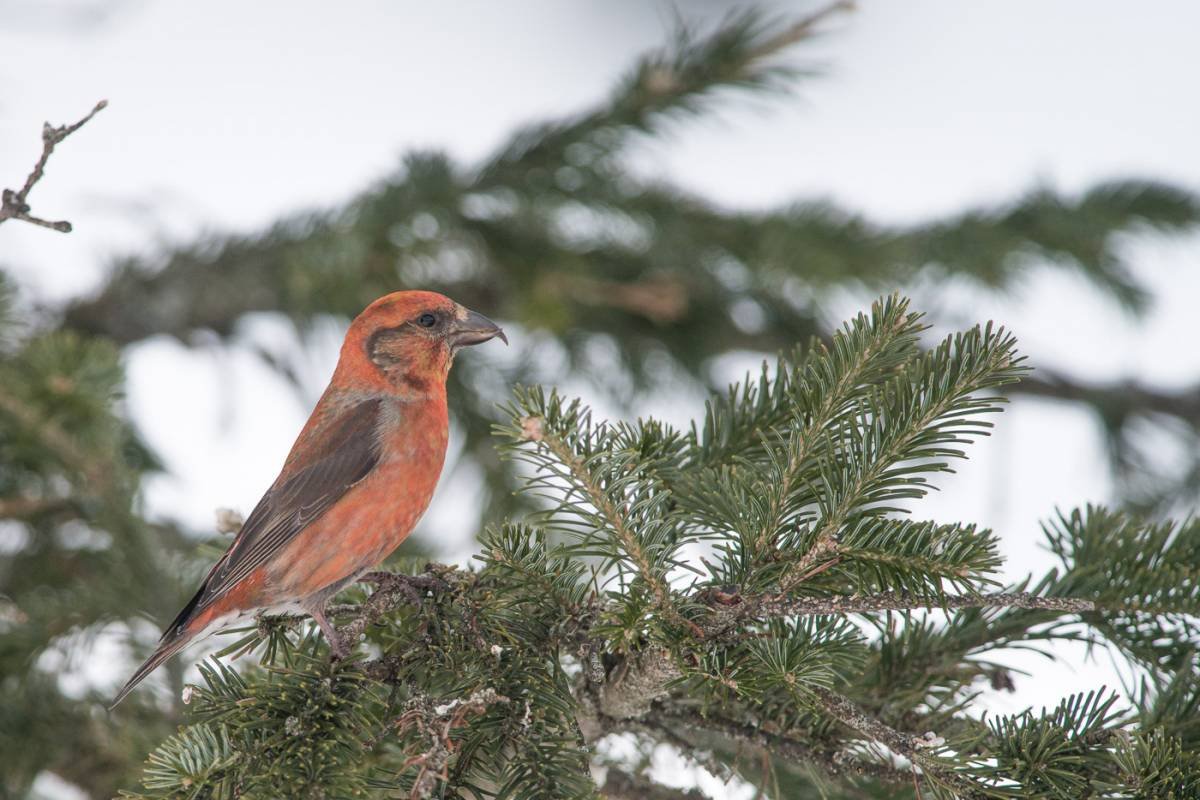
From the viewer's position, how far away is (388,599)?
2486 millimetres

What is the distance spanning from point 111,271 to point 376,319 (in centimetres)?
191

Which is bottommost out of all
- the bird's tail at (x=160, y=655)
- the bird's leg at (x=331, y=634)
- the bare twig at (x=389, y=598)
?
the bird's tail at (x=160, y=655)

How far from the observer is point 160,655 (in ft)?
9.79

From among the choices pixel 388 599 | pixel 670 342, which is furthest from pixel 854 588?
pixel 670 342

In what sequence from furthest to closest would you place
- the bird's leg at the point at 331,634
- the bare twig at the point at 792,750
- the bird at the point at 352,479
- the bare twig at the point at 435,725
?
the bird at the point at 352,479
the bird's leg at the point at 331,634
the bare twig at the point at 792,750
the bare twig at the point at 435,725

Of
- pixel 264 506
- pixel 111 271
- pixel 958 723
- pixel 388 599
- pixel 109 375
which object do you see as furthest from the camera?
pixel 111 271

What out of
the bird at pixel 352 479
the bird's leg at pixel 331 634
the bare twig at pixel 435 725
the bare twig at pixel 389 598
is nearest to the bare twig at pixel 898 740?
the bare twig at pixel 435 725

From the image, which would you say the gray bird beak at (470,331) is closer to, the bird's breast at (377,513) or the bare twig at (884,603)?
the bird's breast at (377,513)

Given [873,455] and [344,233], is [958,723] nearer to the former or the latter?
[873,455]

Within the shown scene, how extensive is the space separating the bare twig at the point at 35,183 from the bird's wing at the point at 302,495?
1.37 meters

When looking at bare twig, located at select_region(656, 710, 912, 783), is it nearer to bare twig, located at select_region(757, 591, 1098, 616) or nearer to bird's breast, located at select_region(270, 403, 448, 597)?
bare twig, located at select_region(757, 591, 1098, 616)

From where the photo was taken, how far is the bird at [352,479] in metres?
3.10

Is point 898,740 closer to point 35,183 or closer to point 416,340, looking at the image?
point 35,183

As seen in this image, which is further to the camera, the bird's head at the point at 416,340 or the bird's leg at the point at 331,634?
the bird's head at the point at 416,340
